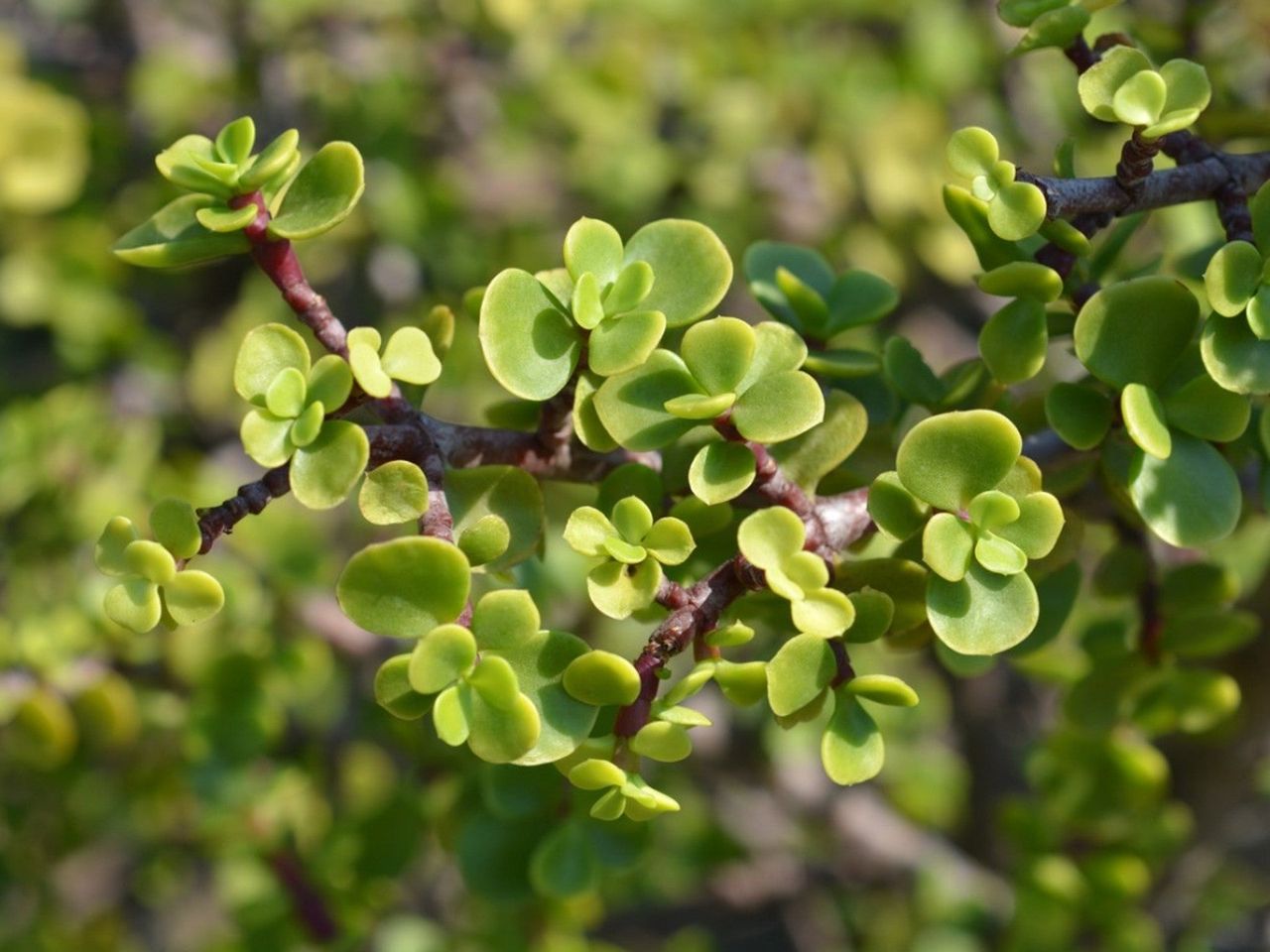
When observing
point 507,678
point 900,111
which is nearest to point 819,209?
point 900,111

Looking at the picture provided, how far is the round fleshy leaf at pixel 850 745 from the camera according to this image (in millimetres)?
434

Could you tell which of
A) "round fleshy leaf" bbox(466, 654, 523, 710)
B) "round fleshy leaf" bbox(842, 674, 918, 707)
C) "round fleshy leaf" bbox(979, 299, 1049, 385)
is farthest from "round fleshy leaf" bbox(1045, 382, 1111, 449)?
"round fleshy leaf" bbox(466, 654, 523, 710)

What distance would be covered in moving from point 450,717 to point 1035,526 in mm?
205

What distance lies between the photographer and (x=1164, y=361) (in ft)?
1.56

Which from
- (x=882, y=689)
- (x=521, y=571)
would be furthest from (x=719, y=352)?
(x=521, y=571)

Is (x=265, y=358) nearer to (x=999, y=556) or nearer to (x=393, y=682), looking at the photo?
(x=393, y=682)

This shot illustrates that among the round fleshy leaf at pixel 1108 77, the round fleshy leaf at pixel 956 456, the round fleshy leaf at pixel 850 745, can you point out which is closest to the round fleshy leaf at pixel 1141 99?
the round fleshy leaf at pixel 1108 77

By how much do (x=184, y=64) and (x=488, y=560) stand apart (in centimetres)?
112

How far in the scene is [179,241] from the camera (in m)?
0.47

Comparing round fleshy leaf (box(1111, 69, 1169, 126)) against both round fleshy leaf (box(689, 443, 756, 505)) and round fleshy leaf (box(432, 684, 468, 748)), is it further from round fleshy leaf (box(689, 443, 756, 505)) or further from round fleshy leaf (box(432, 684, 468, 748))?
round fleshy leaf (box(432, 684, 468, 748))

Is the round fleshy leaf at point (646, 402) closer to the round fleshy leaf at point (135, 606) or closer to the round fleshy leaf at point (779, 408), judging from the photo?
the round fleshy leaf at point (779, 408)

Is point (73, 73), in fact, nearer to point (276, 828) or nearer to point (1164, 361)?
point (276, 828)

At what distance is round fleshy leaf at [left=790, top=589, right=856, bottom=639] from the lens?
418 mm

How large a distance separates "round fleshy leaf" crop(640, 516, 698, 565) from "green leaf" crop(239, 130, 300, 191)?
19cm
